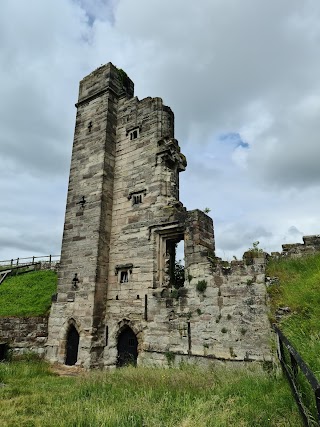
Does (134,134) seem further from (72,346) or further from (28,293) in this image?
(28,293)

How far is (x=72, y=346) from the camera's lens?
448 inches

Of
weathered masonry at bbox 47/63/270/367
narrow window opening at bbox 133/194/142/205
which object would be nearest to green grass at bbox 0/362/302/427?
weathered masonry at bbox 47/63/270/367

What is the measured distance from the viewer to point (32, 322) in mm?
12023

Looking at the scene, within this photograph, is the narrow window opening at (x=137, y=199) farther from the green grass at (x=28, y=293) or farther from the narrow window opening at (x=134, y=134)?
the green grass at (x=28, y=293)

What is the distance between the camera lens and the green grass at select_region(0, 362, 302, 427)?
12.5 ft

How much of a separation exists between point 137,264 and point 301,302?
237 inches

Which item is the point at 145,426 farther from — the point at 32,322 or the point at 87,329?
the point at 32,322

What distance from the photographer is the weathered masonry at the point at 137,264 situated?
28.7 feet

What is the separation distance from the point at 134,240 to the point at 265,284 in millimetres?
5276

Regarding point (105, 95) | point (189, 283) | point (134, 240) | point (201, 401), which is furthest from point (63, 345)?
point (105, 95)

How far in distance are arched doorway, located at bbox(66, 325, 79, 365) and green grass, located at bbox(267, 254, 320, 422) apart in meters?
7.45

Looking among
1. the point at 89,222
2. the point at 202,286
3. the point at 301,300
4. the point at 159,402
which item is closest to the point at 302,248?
the point at 301,300

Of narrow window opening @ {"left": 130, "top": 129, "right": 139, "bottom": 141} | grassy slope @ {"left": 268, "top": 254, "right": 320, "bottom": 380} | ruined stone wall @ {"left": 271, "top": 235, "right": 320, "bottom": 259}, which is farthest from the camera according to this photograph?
narrow window opening @ {"left": 130, "top": 129, "right": 139, "bottom": 141}

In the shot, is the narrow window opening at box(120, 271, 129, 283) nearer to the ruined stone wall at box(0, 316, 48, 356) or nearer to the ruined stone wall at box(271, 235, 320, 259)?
the ruined stone wall at box(0, 316, 48, 356)
